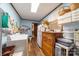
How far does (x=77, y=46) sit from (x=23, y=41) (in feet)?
4.13

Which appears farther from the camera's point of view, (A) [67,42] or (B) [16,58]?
(A) [67,42]

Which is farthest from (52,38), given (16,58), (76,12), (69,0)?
(16,58)

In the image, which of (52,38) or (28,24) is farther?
(28,24)

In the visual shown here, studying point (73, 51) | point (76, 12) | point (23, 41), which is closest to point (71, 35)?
point (73, 51)

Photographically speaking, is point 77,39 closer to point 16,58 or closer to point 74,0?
point 74,0

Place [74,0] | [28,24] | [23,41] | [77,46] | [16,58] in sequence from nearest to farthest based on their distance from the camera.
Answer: [16,58] < [74,0] < [77,46] < [23,41] < [28,24]

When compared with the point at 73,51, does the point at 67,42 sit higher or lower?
higher

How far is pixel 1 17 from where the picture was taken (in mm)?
2102

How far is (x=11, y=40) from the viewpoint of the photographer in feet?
7.46

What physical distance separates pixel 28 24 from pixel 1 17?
24.1ft

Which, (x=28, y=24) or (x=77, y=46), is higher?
(x=28, y=24)

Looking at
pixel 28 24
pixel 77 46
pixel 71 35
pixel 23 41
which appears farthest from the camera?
pixel 28 24

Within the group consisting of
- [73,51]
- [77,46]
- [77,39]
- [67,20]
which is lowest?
[73,51]

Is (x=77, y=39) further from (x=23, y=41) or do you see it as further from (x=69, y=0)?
(x=23, y=41)
